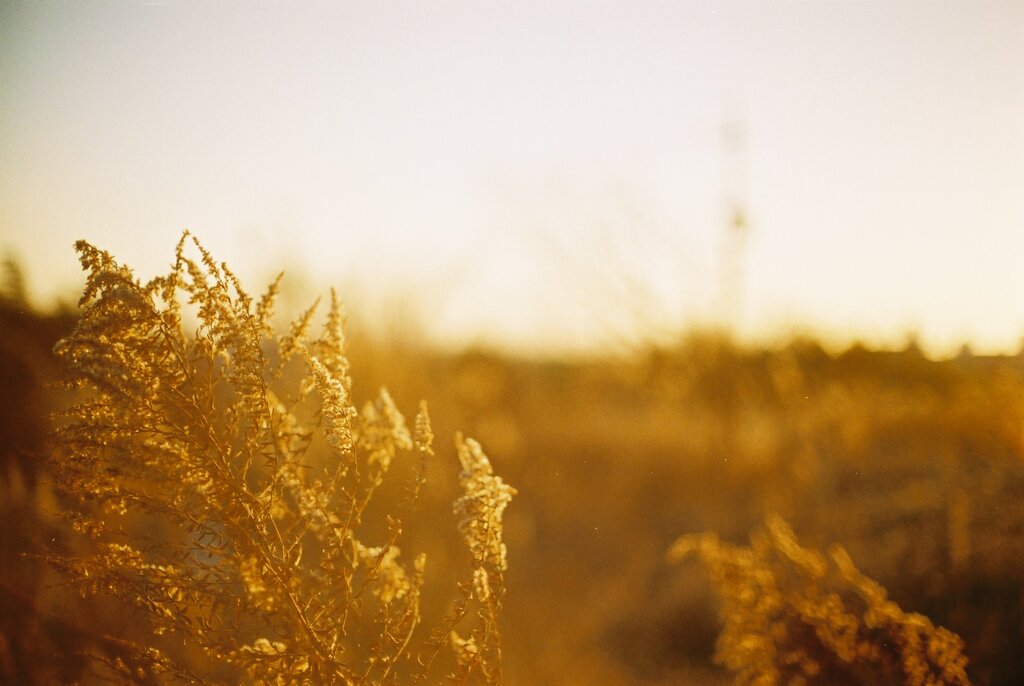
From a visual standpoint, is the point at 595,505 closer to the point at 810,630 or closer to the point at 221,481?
the point at 810,630

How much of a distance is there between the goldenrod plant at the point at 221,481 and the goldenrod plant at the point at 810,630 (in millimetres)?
1484

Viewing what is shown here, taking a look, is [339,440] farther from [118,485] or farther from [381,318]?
[381,318]

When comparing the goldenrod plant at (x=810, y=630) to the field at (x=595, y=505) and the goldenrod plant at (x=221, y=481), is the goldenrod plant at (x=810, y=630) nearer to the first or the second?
the field at (x=595, y=505)

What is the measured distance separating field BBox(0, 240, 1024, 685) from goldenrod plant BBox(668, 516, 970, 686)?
4cm

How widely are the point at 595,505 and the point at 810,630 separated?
7.61m

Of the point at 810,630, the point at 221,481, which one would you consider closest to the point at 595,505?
the point at 810,630

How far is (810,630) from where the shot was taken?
3.37m

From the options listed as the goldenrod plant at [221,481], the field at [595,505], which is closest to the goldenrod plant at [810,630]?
the field at [595,505]

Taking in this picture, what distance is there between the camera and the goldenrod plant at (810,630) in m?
2.92

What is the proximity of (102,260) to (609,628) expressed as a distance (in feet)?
20.5

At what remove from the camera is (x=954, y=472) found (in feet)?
23.1

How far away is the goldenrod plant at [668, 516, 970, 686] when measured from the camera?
2.92 meters

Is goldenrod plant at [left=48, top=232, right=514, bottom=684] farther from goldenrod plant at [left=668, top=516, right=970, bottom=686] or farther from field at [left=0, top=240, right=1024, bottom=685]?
goldenrod plant at [left=668, top=516, right=970, bottom=686]

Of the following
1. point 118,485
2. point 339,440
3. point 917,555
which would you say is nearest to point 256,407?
point 339,440
